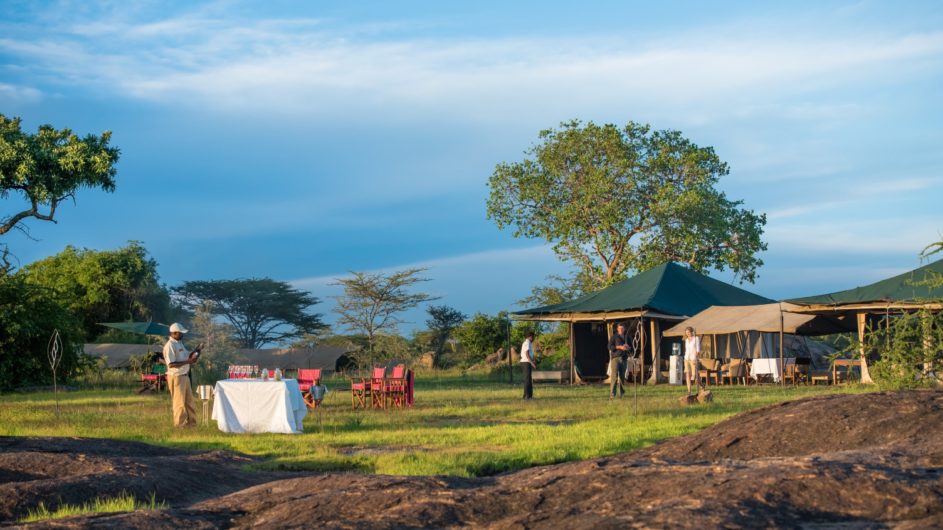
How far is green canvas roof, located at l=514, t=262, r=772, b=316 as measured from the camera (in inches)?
1243

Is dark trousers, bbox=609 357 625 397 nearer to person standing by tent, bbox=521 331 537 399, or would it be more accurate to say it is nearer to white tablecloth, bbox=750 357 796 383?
person standing by tent, bbox=521 331 537 399

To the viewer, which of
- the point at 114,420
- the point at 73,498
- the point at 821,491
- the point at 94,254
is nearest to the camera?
the point at 821,491

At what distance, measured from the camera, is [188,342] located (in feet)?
95.7

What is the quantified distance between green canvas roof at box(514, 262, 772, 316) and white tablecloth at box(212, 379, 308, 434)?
1732 centimetres

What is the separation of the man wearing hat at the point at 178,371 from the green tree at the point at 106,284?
36077mm

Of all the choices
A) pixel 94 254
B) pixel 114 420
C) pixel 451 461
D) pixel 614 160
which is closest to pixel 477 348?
pixel 614 160

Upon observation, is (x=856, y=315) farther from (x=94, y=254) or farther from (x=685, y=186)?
(x=94, y=254)

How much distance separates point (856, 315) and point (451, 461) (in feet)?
72.0

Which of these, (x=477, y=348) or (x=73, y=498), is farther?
(x=477, y=348)

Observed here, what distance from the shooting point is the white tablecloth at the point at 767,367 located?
2788cm

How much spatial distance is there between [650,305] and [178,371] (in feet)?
60.4

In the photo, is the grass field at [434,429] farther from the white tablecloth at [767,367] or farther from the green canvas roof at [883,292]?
the white tablecloth at [767,367]

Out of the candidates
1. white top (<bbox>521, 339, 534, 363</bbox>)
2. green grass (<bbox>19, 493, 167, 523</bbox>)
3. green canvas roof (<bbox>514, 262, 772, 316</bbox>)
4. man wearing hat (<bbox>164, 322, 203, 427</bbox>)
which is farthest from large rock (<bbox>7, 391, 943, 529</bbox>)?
green canvas roof (<bbox>514, 262, 772, 316</bbox>)

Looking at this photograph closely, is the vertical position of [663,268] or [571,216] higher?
[571,216]
